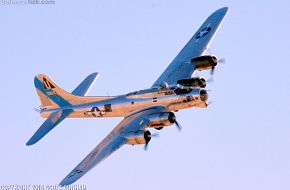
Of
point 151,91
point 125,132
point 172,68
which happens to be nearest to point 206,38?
point 172,68

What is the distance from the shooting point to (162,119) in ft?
173

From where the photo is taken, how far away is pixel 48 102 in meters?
61.2

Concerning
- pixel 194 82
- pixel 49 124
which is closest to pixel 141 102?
pixel 194 82

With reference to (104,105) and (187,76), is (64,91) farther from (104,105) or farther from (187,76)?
(187,76)

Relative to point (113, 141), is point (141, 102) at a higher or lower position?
higher

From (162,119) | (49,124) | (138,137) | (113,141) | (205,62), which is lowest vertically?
(138,137)

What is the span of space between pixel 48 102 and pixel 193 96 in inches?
569

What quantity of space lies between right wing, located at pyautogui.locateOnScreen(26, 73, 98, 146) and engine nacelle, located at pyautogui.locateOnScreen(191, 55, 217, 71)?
34.0 ft

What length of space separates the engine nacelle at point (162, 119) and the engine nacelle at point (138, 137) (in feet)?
5.30

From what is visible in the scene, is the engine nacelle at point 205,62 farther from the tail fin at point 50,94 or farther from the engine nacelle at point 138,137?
the tail fin at point 50,94

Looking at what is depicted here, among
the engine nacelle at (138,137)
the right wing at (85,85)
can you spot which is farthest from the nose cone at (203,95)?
the right wing at (85,85)

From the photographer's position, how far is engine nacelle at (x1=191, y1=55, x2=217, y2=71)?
5844 centimetres

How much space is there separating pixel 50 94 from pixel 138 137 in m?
13.2

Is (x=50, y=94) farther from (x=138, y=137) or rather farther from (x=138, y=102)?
(x=138, y=137)
